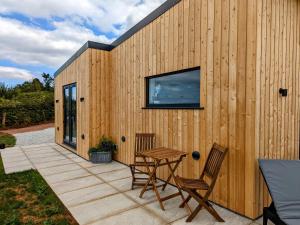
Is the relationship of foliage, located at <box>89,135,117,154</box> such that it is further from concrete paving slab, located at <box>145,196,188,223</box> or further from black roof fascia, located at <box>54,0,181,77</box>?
concrete paving slab, located at <box>145,196,188,223</box>

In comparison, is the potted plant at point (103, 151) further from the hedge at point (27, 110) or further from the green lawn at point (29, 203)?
the hedge at point (27, 110)

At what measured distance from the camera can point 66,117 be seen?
338 inches

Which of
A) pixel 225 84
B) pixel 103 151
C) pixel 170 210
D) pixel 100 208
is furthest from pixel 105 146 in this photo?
pixel 225 84

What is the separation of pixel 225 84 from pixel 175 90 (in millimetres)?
1208

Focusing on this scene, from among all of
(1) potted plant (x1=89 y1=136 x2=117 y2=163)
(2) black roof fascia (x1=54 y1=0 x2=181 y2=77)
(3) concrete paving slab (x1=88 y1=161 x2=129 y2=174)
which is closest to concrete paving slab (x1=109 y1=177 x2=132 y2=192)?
(3) concrete paving slab (x1=88 y1=161 x2=129 y2=174)

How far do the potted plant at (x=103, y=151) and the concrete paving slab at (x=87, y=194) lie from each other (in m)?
1.85

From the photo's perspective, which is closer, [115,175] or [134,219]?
[134,219]

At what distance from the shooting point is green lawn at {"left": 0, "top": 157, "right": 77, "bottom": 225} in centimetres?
277

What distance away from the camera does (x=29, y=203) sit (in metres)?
3.30

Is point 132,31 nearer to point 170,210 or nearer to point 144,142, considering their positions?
point 144,142

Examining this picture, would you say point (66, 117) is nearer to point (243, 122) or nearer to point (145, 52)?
point (145, 52)

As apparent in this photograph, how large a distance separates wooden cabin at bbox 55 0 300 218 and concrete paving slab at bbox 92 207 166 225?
A: 3.50 feet

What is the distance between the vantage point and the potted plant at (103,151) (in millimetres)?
5799

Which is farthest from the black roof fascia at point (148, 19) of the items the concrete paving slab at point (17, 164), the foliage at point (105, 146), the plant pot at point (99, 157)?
the concrete paving slab at point (17, 164)
